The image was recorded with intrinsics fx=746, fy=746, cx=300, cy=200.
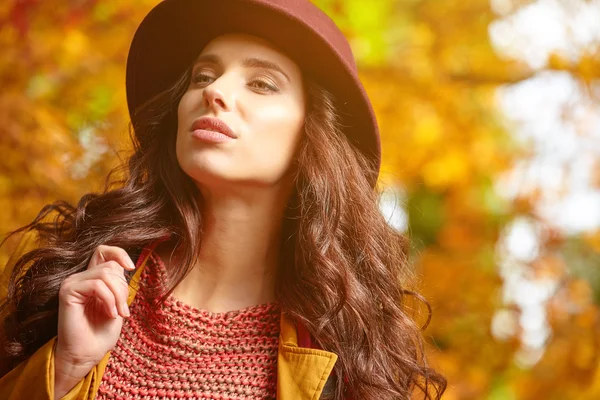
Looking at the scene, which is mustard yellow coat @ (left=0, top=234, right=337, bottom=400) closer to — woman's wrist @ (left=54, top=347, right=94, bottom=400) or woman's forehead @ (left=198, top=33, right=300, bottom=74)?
woman's wrist @ (left=54, top=347, right=94, bottom=400)

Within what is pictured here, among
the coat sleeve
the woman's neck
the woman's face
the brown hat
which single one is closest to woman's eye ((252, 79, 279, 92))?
the woman's face

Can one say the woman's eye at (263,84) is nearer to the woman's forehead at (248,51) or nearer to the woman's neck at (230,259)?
the woman's forehead at (248,51)

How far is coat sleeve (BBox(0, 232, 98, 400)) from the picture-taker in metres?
1.81

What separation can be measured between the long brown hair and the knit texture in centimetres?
9

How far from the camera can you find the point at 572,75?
3508 mm

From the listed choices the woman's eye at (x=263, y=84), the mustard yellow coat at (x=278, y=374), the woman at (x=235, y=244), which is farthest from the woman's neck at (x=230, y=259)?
the woman's eye at (x=263, y=84)

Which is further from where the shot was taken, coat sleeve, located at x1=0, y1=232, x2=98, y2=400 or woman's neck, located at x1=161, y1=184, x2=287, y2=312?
woman's neck, located at x1=161, y1=184, x2=287, y2=312

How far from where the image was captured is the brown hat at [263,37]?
2076mm

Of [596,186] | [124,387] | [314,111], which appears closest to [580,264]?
[596,186]

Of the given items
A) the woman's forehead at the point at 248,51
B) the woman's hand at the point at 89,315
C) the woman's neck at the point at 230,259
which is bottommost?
the woman's hand at the point at 89,315

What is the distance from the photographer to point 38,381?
5.98 ft

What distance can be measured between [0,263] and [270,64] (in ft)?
4.45

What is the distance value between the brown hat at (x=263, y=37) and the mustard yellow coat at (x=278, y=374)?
1.98 ft

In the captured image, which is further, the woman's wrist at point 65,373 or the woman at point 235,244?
the woman at point 235,244
